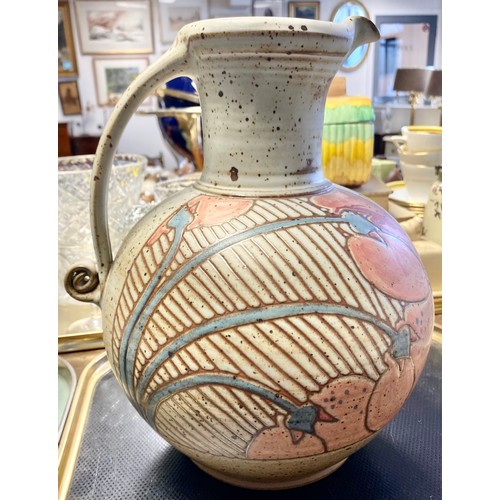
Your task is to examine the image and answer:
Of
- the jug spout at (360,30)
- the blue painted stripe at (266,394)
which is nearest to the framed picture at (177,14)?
the jug spout at (360,30)

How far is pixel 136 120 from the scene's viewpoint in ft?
10.8

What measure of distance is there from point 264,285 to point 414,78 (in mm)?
2351

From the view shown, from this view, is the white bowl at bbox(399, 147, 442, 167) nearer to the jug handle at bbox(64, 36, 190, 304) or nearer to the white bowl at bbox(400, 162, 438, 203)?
the white bowl at bbox(400, 162, 438, 203)

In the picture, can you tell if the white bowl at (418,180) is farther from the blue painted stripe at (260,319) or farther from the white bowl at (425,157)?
the blue painted stripe at (260,319)

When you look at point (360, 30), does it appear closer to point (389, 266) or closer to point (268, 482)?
point (389, 266)

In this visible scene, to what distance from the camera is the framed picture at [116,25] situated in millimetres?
3031

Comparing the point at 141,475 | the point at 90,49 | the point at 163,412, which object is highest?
the point at 90,49

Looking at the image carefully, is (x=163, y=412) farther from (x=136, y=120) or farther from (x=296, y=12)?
(x=136, y=120)

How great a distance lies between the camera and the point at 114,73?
10.4 ft

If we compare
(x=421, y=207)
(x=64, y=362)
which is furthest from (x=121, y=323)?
(x=421, y=207)

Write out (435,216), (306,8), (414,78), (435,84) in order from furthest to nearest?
(306,8) < (414,78) < (435,84) < (435,216)

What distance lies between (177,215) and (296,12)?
2.70 meters

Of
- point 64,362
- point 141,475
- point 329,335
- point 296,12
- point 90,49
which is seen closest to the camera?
point 329,335

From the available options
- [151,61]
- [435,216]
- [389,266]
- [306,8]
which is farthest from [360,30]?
[151,61]
